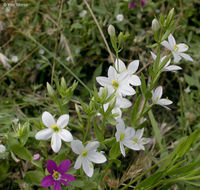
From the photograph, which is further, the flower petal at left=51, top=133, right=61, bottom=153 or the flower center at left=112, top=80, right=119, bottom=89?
the flower center at left=112, top=80, right=119, bottom=89

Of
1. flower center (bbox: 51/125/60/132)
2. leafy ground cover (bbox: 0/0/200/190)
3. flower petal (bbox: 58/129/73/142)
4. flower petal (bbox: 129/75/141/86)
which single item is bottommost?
leafy ground cover (bbox: 0/0/200/190)

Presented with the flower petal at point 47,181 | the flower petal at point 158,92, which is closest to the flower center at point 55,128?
the flower petal at point 47,181

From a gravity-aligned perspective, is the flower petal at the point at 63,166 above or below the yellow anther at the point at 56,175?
above

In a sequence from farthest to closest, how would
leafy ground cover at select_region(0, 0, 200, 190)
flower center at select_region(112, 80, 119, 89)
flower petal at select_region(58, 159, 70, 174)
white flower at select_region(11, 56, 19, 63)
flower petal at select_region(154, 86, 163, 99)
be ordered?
white flower at select_region(11, 56, 19, 63) < leafy ground cover at select_region(0, 0, 200, 190) < flower petal at select_region(154, 86, 163, 99) < flower center at select_region(112, 80, 119, 89) < flower petal at select_region(58, 159, 70, 174)

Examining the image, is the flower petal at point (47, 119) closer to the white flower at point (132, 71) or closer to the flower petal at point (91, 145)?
the flower petal at point (91, 145)

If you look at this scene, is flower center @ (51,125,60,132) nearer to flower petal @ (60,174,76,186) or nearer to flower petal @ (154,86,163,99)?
flower petal @ (60,174,76,186)

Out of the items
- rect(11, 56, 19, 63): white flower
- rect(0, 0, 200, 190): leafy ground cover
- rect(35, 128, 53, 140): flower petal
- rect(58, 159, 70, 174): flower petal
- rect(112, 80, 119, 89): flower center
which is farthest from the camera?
rect(11, 56, 19, 63): white flower

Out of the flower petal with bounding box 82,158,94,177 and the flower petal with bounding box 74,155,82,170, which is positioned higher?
the flower petal with bounding box 74,155,82,170

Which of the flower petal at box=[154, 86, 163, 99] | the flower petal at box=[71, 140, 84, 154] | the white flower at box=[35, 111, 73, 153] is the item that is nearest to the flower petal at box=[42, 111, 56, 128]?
the white flower at box=[35, 111, 73, 153]
